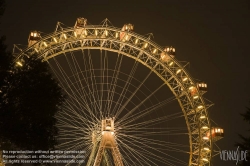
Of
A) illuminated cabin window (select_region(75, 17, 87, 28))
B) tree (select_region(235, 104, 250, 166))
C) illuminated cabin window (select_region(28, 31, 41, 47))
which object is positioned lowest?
tree (select_region(235, 104, 250, 166))

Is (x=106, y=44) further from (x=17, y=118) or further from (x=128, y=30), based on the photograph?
(x=17, y=118)

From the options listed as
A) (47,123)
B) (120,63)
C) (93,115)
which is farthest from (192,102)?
(47,123)

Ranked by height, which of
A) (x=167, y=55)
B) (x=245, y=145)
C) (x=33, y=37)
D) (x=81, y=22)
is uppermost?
(x=81, y=22)

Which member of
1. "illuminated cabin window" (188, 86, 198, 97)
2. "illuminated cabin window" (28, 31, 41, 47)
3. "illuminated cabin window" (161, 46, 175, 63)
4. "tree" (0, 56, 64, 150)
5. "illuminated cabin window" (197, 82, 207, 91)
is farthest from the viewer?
"illuminated cabin window" (197, 82, 207, 91)

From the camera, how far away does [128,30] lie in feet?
75.6

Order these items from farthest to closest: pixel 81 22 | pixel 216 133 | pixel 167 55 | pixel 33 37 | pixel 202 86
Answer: pixel 202 86
pixel 167 55
pixel 216 133
pixel 81 22
pixel 33 37

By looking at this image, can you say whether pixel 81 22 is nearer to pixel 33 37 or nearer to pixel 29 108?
pixel 33 37

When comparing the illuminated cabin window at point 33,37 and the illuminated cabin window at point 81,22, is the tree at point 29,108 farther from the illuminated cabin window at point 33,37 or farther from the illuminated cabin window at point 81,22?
the illuminated cabin window at point 81,22

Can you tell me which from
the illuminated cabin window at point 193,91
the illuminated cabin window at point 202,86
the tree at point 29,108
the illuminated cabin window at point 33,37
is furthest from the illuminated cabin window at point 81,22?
the tree at point 29,108

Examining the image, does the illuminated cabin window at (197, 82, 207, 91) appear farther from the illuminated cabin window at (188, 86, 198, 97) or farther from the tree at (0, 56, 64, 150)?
the tree at (0, 56, 64, 150)

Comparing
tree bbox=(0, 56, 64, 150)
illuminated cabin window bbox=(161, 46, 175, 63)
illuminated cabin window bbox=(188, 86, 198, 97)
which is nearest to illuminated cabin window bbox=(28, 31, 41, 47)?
tree bbox=(0, 56, 64, 150)

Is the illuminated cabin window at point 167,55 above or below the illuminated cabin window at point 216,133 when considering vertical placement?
above

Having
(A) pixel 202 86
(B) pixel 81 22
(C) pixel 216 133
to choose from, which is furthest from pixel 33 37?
(C) pixel 216 133

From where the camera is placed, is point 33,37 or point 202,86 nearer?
point 33,37
